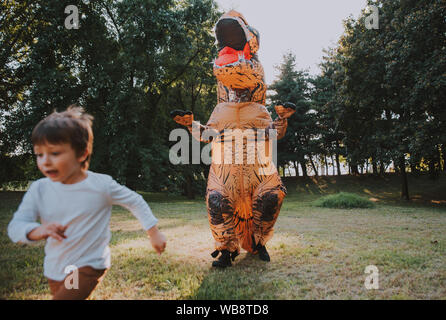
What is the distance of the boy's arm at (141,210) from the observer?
1.81 m

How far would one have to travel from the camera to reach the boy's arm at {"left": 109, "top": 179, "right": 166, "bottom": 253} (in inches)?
71.2

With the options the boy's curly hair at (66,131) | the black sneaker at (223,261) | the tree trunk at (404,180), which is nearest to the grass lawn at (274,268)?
the black sneaker at (223,261)

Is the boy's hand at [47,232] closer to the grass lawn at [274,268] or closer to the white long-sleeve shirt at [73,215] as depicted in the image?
the white long-sleeve shirt at [73,215]

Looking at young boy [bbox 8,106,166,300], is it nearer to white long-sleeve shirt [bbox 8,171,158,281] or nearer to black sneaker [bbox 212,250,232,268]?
white long-sleeve shirt [bbox 8,171,158,281]

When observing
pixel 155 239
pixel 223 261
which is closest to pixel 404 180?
pixel 223 261

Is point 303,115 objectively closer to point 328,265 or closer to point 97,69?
point 97,69

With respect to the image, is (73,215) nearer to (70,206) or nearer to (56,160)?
(70,206)

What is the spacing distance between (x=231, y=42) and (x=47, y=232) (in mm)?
2820

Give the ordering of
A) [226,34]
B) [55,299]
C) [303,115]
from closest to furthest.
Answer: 1. [55,299]
2. [226,34]
3. [303,115]

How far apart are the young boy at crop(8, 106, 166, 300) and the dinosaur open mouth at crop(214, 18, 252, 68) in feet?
6.69

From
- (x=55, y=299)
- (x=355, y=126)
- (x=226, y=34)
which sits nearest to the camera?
(x=55, y=299)

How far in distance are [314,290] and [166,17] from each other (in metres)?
12.1

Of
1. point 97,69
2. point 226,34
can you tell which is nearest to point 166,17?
point 97,69
